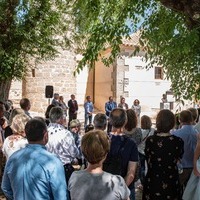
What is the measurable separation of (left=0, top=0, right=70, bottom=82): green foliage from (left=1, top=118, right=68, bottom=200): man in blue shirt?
6.40 m

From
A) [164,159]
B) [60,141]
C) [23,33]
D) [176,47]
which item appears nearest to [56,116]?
[60,141]

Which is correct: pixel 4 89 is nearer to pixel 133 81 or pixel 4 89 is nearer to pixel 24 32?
pixel 24 32

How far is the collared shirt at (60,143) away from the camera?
172 inches

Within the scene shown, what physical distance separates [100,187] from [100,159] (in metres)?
0.21

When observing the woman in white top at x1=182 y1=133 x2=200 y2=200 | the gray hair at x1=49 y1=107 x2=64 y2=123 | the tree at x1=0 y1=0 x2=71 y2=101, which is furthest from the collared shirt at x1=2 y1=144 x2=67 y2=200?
the tree at x1=0 y1=0 x2=71 y2=101

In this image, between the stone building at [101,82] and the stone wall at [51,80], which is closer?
the stone wall at [51,80]

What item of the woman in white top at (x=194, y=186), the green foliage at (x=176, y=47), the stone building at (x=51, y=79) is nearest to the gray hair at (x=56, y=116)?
the woman in white top at (x=194, y=186)

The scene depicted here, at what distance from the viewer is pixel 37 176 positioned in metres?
2.70

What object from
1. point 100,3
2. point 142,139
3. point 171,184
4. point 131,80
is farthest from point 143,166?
point 131,80

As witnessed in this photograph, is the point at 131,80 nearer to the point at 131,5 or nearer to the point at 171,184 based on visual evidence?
the point at 131,5

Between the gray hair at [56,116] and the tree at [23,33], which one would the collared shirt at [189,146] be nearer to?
the gray hair at [56,116]

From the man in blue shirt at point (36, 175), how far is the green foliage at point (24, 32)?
6.40 m

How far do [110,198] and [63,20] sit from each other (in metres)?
9.21

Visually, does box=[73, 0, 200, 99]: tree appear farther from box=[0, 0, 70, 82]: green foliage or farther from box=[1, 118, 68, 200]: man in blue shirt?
box=[1, 118, 68, 200]: man in blue shirt
